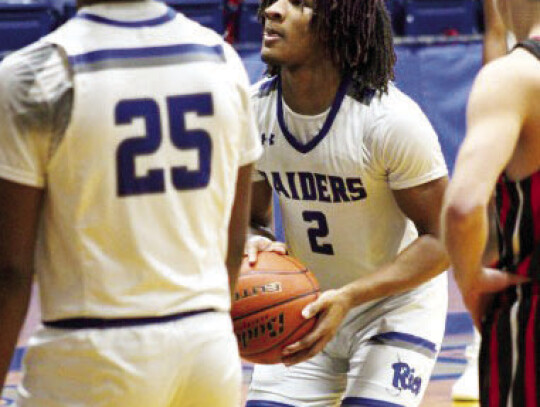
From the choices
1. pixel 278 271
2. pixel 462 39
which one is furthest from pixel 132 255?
pixel 462 39

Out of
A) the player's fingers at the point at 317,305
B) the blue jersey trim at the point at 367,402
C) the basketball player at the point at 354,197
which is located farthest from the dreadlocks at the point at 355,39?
the blue jersey trim at the point at 367,402

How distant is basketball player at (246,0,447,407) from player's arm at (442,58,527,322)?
1.16m

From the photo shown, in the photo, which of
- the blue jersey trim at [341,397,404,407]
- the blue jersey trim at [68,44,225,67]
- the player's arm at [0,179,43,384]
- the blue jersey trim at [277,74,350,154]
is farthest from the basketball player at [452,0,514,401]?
the player's arm at [0,179,43,384]

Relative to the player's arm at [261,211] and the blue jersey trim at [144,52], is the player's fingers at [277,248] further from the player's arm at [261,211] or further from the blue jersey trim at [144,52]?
the blue jersey trim at [144,52]

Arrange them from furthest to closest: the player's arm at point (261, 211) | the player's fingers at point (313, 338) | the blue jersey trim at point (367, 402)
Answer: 1. the player's arm at point (261, 211)
2. the blue jersey trim at point (367, 402)
3. the player's fingers at point (313, 338)

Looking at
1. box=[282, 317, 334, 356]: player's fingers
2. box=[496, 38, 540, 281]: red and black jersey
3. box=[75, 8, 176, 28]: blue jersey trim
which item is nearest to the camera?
box=[75, 8, 176, 28]: blue jersey trim

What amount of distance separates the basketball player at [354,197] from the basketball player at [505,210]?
1020 mm

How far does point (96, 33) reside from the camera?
8.41ft

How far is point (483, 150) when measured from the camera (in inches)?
105

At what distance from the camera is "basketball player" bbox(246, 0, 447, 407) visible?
3.94m

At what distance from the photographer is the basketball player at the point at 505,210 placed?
2678 millimetres

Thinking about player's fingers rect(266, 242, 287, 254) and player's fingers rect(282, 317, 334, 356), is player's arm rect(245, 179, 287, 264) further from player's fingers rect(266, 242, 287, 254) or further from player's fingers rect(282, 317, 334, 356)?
player's fingers rect(282, 317, 334, 356)

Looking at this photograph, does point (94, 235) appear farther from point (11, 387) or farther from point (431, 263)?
point (11, 387)

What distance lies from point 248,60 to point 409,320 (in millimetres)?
4863
